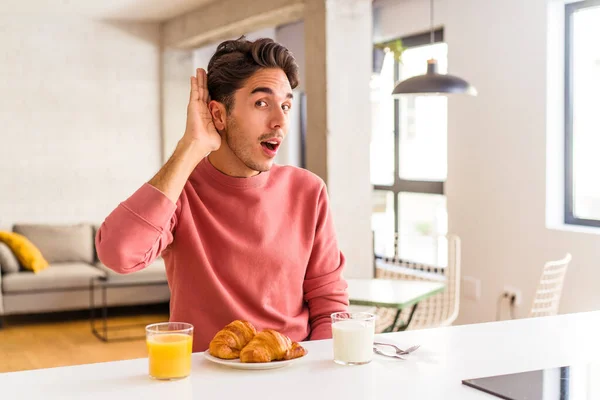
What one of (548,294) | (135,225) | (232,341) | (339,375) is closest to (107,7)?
(548,294)

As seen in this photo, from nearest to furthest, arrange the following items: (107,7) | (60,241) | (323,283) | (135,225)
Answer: (135,225)
(323,283)
(107,7)
(60,241)

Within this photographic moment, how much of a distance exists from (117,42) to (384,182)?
9.40 feet

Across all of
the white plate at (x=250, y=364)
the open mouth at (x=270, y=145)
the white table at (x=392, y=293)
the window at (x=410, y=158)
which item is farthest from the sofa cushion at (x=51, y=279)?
the white plate at (x=250, y=364)

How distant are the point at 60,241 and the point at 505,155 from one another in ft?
12.6

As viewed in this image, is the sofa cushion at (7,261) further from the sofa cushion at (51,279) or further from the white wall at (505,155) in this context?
the white wall at (505,155)

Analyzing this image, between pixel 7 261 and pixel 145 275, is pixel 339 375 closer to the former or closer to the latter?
pixel 145 275

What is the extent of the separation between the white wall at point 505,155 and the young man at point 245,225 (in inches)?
118

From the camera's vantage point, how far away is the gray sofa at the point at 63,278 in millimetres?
5977

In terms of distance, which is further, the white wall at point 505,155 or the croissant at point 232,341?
the white wall at point 505,155

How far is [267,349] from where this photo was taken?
4.36 ft

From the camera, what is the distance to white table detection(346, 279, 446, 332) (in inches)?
137

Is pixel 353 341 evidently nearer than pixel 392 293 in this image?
Yes

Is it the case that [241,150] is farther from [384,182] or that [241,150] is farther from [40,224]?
[40,224]

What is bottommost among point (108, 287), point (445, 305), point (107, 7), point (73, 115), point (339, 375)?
point (108, 287)
